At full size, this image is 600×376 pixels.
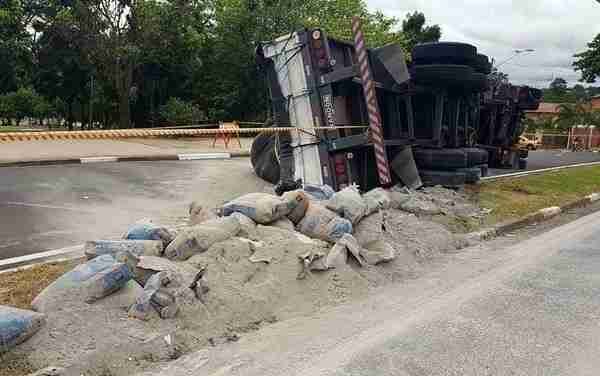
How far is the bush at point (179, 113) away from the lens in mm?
24953

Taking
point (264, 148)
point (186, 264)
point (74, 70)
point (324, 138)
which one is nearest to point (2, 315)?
point (186, 264)

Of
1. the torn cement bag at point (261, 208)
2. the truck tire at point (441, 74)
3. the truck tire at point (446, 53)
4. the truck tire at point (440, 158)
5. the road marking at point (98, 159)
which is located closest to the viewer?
the torn cement bag at point (261, 208)

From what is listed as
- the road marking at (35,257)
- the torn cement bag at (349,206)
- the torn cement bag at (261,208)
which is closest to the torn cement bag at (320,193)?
the torn cement bag at (349,206)

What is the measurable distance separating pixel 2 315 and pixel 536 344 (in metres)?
3.38

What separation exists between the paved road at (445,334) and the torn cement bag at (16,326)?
0.75 meters

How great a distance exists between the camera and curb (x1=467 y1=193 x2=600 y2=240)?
691 centimetres

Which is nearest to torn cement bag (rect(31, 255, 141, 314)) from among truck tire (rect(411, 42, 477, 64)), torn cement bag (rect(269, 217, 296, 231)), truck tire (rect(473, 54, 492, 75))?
torn cement bag (rect(269, 217, 296, 231))

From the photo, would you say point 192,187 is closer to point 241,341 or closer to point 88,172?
point 88,172

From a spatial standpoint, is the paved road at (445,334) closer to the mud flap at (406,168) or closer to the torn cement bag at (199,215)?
the torn cement bag at (199,215)

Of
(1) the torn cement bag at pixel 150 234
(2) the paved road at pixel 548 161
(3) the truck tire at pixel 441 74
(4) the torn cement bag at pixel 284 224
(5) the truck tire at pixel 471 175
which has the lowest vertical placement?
(2) the paved road at pixel 548 161

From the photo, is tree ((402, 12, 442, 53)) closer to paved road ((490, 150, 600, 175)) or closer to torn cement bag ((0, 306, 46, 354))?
paved road ((490, 150, 600, 175))

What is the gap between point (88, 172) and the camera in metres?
10.2

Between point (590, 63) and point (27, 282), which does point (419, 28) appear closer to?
point (590, 63)

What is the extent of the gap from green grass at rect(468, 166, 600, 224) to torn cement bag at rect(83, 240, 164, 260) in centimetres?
516
